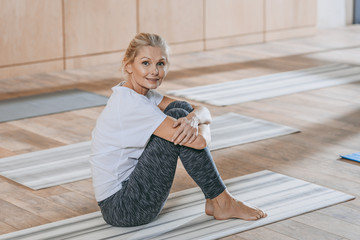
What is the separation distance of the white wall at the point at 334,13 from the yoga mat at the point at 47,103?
13.5 ft

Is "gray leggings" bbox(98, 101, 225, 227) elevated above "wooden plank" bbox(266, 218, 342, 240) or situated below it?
above

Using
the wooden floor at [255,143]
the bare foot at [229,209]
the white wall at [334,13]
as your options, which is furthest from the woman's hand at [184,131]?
the white wall at [334,13]

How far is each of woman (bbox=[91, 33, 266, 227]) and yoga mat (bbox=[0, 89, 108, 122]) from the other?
6.32ft

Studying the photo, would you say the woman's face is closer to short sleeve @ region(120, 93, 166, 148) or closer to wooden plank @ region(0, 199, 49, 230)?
short sleeve @ region(120, 93, 166, 148)

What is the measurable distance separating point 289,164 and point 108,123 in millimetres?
1210

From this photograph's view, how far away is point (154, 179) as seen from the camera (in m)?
2.39

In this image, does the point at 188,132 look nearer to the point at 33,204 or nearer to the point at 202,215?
the point at 202,215

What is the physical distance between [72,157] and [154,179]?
3.80 ft

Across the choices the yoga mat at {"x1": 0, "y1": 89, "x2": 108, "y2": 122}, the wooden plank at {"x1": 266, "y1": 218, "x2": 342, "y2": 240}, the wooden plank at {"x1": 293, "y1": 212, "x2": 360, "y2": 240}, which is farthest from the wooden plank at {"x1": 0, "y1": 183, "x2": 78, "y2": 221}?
the yoga mat at {"x1": 0, "y1": 89, "x2": 108, "y2": 122}

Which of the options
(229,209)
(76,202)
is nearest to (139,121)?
(229,209)

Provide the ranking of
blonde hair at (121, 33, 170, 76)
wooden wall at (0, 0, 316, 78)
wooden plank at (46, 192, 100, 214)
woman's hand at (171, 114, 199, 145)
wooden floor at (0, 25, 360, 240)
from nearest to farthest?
1. woman's hand at (171, 114, 199, 145)
2. blonde hair at (121, 33, 170, 76)
3. wooden floor at (0, 25, 360, 240)
4. wooden plank at (46, 192, 100, 214)
5. wooden wall at (0, 0, 316, 78)

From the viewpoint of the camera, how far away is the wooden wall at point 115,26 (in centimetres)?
546

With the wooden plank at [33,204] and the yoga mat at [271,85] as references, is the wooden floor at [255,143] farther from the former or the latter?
the yoga mat at [271,85]

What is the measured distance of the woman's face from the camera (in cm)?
242
